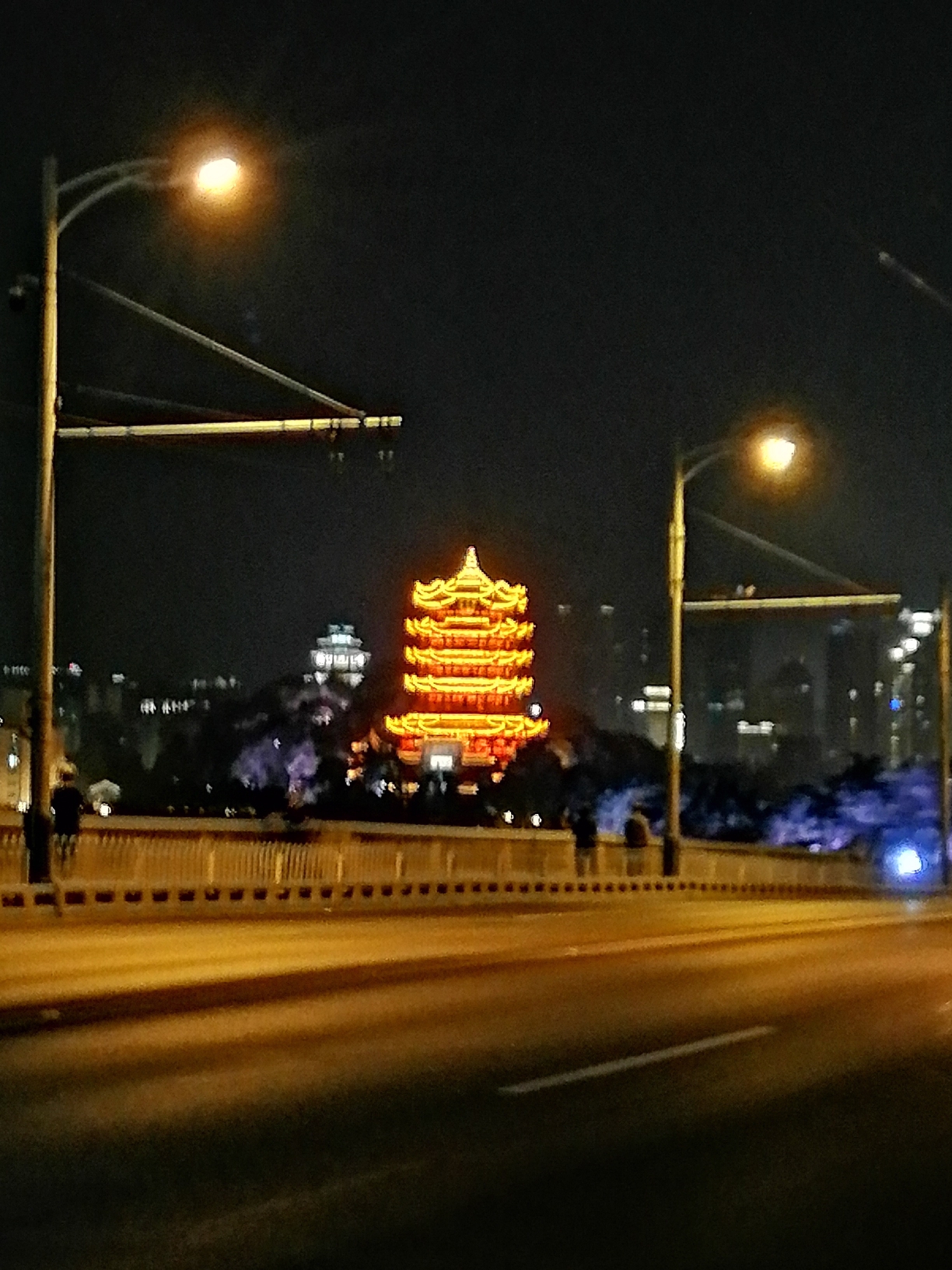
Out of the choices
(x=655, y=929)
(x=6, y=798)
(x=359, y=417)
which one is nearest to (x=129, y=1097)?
(x=359, y=417)

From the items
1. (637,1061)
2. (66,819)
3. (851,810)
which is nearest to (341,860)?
(66,819)

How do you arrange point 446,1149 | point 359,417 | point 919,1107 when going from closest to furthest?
point 446,1149, point 919,1107, point 359,417

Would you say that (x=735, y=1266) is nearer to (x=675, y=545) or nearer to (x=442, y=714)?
(x=675, y=545)

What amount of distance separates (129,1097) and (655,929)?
15.9 m

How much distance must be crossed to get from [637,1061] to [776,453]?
21031 millimetres

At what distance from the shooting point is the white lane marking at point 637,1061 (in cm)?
1113

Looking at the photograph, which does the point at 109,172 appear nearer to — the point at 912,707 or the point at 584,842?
the point at 584,842

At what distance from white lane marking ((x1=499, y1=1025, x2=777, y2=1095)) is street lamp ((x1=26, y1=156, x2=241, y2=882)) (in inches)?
488

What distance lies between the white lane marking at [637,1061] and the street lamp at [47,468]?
1240 centimetres

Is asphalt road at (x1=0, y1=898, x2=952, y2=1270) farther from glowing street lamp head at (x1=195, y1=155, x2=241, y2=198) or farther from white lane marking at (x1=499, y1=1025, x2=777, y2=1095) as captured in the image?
glowing street lamp head at (x1=195, y1=155, x2=241, y2=198)

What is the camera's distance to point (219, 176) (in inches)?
832

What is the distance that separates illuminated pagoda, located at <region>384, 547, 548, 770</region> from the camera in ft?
331

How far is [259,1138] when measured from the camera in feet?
30.2

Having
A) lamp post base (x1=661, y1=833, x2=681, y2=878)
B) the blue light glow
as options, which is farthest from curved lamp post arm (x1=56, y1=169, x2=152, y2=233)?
the blue light glow
